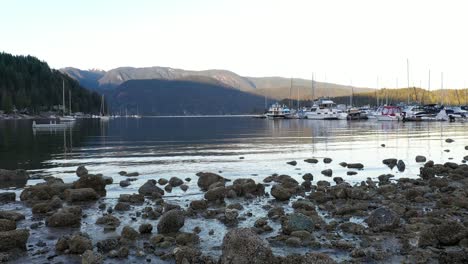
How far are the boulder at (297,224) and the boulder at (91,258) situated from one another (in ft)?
20.1

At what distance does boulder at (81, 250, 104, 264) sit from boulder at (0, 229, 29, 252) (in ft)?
8.77

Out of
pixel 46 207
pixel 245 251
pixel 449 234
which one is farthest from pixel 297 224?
pixel 46 207

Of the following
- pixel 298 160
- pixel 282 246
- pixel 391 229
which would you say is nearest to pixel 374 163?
pixel 298 160

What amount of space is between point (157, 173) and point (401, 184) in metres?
16.0

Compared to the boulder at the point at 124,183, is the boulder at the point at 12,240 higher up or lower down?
higher up

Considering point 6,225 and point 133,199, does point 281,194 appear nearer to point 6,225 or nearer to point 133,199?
point 133,199

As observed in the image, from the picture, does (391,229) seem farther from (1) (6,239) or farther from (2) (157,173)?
(2) (157,173)

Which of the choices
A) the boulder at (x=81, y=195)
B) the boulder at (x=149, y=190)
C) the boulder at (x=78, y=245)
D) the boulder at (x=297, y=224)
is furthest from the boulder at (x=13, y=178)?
the boulder at (x=297, y=224)

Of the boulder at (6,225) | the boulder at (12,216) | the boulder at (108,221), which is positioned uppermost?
the boulder at (6,225)

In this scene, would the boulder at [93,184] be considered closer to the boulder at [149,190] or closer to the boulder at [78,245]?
the boulder at [149,190]

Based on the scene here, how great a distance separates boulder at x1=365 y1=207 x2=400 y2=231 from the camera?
48.6 feet

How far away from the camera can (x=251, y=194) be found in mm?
21734

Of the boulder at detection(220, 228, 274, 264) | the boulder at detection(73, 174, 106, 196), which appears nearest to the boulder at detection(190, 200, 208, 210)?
the boulder at detection(73, 174, 106, 196)

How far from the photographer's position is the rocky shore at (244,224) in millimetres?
12312
